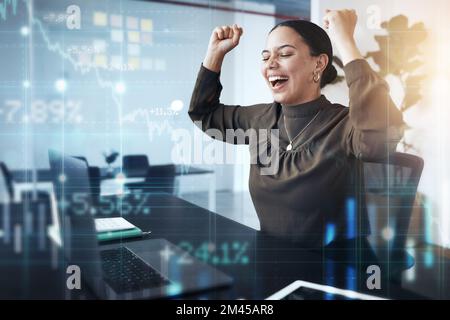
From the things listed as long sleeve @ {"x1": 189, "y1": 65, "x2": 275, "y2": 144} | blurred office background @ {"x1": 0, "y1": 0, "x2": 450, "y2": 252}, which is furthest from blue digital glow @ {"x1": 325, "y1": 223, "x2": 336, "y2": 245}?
long sleeve @ {"x1": 189, "y1": 65, "x2": 275, "y2": 144}

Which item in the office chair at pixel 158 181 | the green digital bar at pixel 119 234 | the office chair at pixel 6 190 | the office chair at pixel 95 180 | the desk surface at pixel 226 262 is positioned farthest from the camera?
the office chair at pixel 158 181

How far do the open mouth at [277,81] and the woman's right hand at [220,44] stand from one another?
16 cm

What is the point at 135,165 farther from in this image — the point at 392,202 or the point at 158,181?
the point at 392,202

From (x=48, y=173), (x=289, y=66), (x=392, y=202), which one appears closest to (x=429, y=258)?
(x=392, y=202)

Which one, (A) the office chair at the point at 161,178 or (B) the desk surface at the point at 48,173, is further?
(A) the office chair at the point at 161,178

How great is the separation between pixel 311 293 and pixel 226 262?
0.23m

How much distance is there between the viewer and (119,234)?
100 cm

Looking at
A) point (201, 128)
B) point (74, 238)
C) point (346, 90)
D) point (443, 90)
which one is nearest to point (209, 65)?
point (201, 128)

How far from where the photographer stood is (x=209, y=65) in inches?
49.1

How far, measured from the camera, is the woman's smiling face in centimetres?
115

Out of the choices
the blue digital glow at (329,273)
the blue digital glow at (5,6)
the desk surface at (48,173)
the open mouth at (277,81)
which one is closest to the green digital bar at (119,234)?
the desk surface at (48,173)

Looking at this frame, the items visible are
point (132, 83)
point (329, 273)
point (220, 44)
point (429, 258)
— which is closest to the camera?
point (329, 273)

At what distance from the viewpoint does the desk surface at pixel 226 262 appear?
81cm

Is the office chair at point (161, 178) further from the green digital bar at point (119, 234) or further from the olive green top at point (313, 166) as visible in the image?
the green digital bar at point (119, 234)
